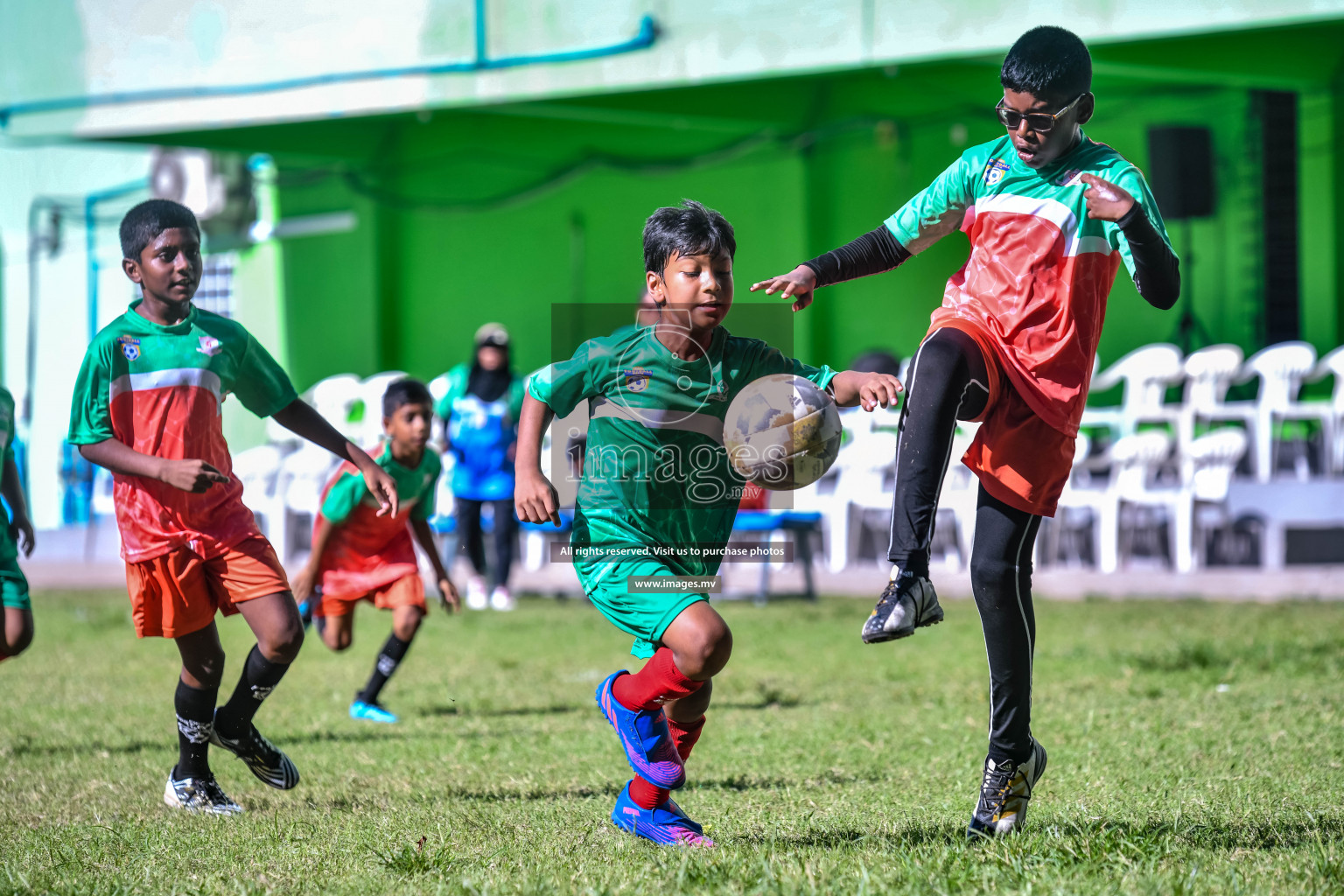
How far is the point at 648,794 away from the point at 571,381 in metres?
1.17

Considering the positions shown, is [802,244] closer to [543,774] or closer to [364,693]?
[364,693]

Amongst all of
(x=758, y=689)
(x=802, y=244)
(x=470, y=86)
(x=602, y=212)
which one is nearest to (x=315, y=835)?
(x=758, y=689)

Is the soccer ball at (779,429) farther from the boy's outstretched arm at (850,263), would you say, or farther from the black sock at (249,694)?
the black sock at (249,694)

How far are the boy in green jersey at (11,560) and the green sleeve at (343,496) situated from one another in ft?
5.95

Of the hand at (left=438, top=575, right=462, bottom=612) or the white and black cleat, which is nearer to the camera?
the white and black cleat

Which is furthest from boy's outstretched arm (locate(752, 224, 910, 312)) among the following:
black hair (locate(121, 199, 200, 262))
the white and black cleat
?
the white and black cleat

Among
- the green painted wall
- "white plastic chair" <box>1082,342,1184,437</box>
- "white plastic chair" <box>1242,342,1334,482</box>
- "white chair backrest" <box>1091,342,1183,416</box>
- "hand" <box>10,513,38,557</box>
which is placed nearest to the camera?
"hand" <box>10,513,38,557</box>

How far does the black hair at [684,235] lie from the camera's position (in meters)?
3.88

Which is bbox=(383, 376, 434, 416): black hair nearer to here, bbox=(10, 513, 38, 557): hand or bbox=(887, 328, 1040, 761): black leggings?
bbox=(10, 513, 38, 557): hand

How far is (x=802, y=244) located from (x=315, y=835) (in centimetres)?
1204

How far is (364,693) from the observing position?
699 cm

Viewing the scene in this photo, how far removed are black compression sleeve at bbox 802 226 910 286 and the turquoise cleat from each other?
3622 millimetres

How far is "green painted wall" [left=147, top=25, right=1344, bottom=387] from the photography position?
13.9 metres

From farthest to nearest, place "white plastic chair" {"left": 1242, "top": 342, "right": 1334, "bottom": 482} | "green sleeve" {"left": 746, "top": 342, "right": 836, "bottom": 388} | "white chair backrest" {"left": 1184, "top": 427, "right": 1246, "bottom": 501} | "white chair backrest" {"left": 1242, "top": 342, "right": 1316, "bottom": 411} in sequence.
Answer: "white chair backrest" {"left": 1242, "top": 342, "right": 1316, "bottom": 411} → "white plastic chair" {"left": 1242, "top": 342, "right": 1334, "bottom": 482} → "white chair backrest" {"left": 1184, "top": 427, "right": 1246, "bottom": 501} → "green sleeve" {"left": 746, "top": 342, "right": 836, "bottom": 388}
